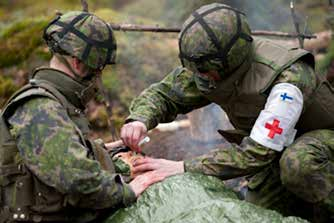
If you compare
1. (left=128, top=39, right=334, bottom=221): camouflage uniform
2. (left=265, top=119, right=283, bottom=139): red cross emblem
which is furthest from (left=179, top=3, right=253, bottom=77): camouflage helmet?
(left=265, top=119, right=283, bottom=139): red cross emblem

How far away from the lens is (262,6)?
11.8 metres

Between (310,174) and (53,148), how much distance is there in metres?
1.88

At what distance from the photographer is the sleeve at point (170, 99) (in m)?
4.89

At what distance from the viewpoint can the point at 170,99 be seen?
503 centimetres

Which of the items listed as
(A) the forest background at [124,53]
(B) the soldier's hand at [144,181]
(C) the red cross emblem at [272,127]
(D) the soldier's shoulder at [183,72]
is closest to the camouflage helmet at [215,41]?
(C) the red cross emblem at [272,127]

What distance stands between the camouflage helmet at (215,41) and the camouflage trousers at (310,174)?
2.57 feet

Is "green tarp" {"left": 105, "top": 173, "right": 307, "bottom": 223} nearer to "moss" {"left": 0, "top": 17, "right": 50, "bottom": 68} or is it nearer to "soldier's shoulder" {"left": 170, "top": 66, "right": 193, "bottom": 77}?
"soldier's shoulder" {"left": 170, "top": 66, "right": 193, "bottom": 77}

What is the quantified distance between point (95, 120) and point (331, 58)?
352cm

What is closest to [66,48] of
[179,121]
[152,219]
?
[152,219]

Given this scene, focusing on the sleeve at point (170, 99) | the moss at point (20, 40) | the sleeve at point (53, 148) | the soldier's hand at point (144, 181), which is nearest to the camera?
the sleeve at point (53, 148)

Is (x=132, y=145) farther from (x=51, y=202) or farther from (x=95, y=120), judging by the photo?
(x=95, y=120)

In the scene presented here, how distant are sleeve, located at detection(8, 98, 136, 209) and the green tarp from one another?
39 cm

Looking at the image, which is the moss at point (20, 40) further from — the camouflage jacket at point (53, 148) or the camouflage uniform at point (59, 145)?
the camouflage jacket at point (53, 148)

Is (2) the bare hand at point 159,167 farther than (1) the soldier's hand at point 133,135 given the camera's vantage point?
No
